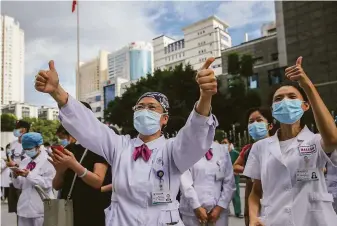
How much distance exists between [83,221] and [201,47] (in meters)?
80.4

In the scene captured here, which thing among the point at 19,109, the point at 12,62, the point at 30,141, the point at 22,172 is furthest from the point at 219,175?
the point at 19,109

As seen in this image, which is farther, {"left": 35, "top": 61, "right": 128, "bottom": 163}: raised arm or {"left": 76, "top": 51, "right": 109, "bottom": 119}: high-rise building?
{"left": 76, "top": 51, "right": 109, "bottom": 119}: high-rise building

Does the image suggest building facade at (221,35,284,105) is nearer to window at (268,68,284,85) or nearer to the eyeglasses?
window at (268,68,284,85)

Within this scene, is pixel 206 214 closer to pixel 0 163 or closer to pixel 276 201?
pixel 276 201

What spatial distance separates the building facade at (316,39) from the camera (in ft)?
92.6

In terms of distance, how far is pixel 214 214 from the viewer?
3.96 m

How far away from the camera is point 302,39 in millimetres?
29781

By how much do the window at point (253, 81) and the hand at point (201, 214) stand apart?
3379 cm

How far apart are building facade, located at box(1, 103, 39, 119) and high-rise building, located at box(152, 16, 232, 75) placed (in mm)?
38722

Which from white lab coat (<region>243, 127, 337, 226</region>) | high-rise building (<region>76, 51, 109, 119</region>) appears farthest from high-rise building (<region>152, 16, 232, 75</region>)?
white lab coat (<region>243, 127, 337, 226</region>)

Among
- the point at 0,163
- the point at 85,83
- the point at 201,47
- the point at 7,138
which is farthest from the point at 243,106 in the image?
the point at 85,83

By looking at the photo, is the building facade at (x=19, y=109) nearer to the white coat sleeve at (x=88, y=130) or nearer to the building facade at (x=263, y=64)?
the building facade at (x=263, y=64)

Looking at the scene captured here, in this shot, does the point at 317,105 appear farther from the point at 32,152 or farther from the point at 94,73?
the point at 94,73

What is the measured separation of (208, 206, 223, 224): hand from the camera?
396 centimetres
